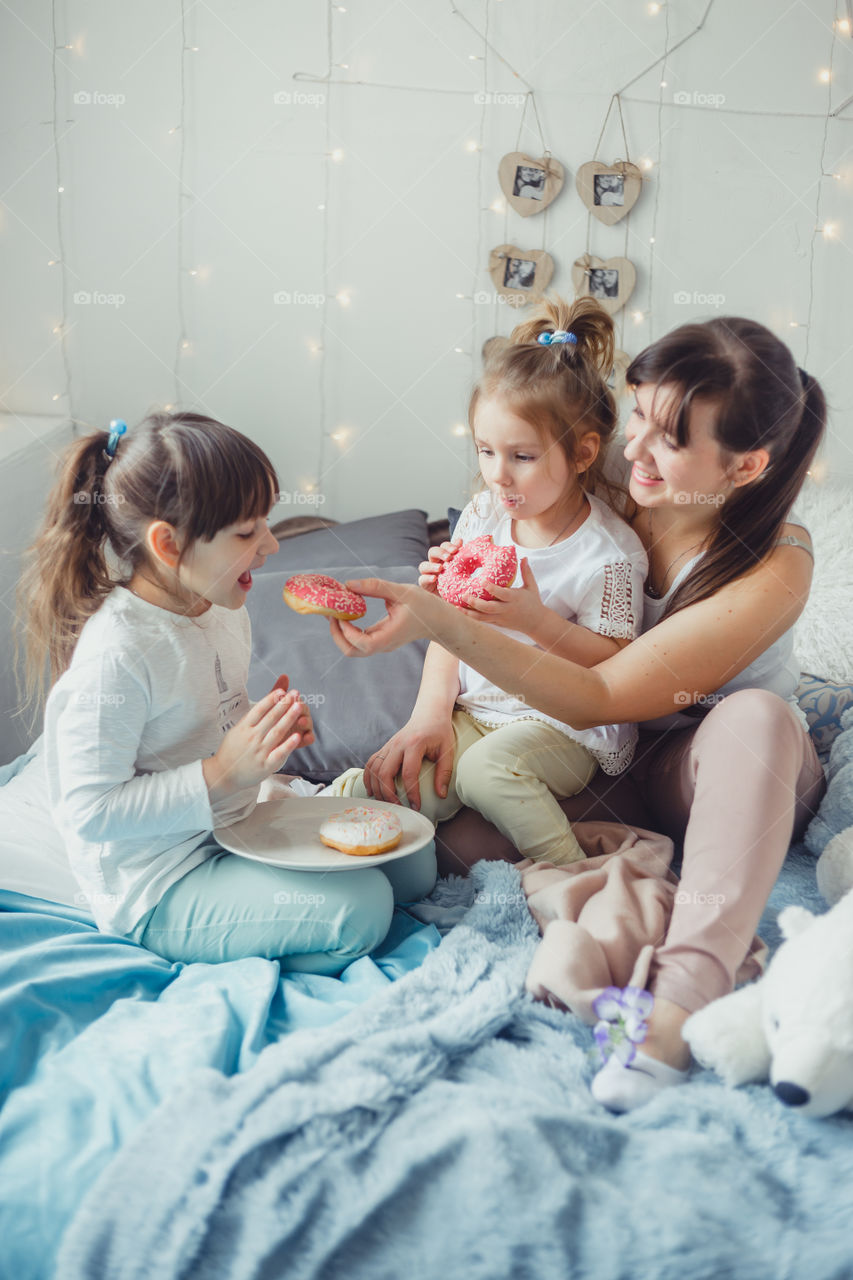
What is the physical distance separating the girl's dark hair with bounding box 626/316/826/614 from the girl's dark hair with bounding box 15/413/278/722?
0.60 meters

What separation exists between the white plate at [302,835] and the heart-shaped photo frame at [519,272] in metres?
1.64

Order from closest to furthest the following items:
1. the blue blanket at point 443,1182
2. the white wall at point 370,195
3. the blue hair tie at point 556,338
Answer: the blue blanket at point 443,1182, the blue hair tie at point 556,338, the white wall at point 370,195

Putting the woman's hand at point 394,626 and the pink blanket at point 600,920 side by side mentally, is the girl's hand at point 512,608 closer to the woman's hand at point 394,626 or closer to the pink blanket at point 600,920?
the woman's hand at point 394,626

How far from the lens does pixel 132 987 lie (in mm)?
1269

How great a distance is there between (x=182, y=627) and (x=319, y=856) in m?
0.36

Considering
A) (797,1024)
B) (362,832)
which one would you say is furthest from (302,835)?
(797,1024)

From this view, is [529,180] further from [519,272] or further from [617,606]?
[617,606]

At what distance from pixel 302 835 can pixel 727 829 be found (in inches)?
22.4

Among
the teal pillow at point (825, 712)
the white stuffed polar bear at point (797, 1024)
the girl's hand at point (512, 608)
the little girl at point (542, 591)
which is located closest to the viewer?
the white stuffed polar bear at point (797, 1024)

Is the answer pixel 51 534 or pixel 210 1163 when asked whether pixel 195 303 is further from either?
pixel 210 1163

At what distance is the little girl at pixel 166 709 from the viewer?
1266mm

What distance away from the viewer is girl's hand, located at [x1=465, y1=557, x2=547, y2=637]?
4.64 feet

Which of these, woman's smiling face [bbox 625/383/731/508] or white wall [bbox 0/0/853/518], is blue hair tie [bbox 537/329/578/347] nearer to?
woman's smiling face [bbox 625/383/731/508]

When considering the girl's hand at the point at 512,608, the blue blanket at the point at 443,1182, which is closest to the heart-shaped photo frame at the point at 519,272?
the girl's hand at the point at 512,608
